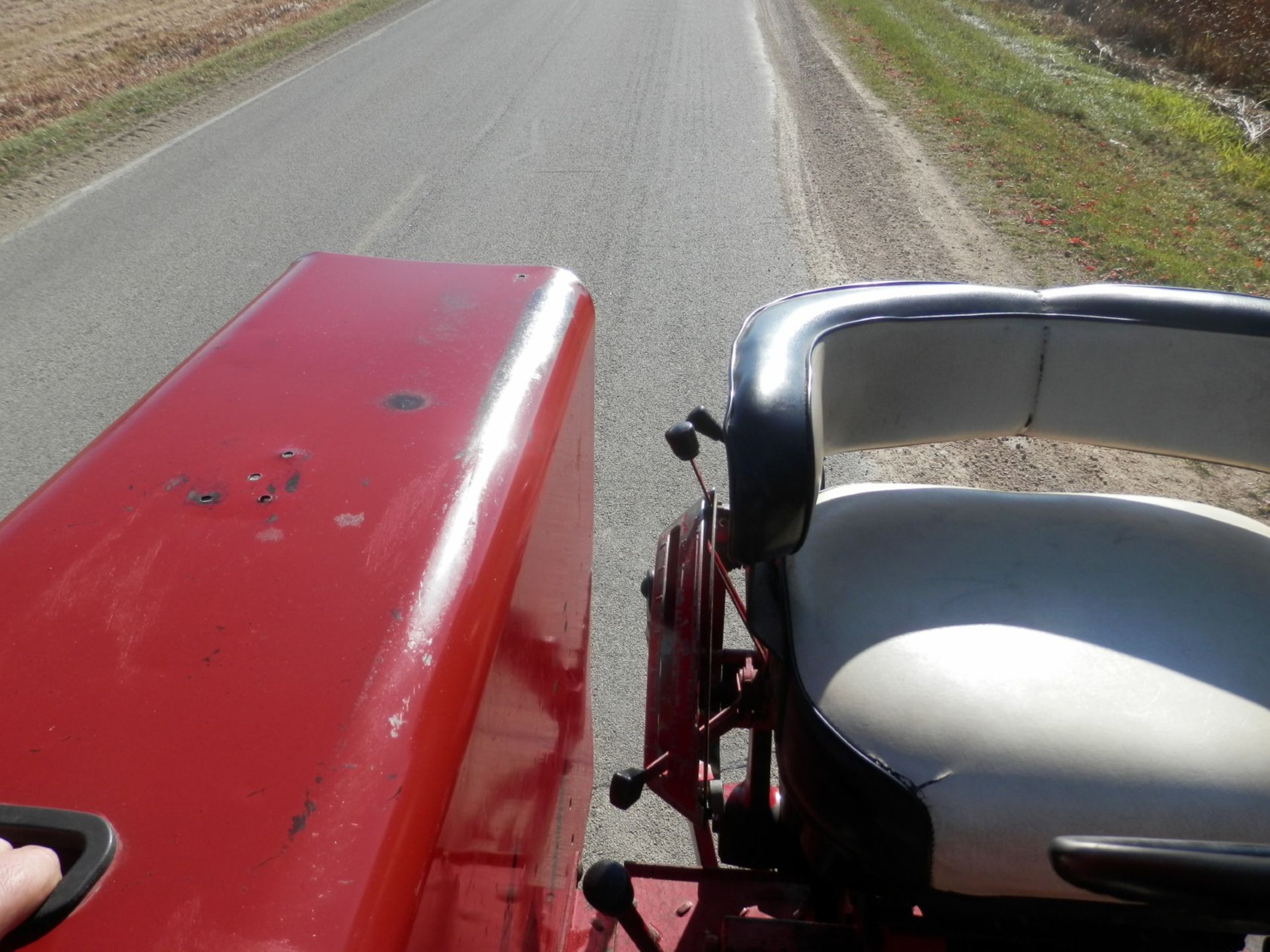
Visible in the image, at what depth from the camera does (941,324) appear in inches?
66.5

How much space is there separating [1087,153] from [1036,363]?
7.61m

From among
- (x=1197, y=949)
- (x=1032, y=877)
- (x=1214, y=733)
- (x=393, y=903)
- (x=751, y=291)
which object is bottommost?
(x=751, y=291)

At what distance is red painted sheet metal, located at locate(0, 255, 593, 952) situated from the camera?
76 centimetres

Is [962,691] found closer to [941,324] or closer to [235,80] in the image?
[941,324]

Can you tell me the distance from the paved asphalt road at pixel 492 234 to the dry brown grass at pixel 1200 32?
18.3 feet

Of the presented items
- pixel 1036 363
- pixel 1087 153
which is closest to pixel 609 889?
pixel 1036 363

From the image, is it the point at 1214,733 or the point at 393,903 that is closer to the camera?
the point at 393,903

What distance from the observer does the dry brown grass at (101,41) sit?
10.2 metres

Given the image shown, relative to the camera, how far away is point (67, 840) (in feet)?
2.46

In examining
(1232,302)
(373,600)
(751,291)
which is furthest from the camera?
(751,291)

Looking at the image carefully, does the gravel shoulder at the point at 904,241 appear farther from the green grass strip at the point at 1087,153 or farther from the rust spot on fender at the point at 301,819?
the rust spot on fender at the point at 301,819

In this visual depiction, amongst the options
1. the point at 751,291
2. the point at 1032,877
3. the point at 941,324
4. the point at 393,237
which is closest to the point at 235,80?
the point at 393,237

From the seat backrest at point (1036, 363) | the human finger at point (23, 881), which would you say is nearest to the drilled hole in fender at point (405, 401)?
the seat backrest at point (1036, 363)

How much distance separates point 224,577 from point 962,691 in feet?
2.99
